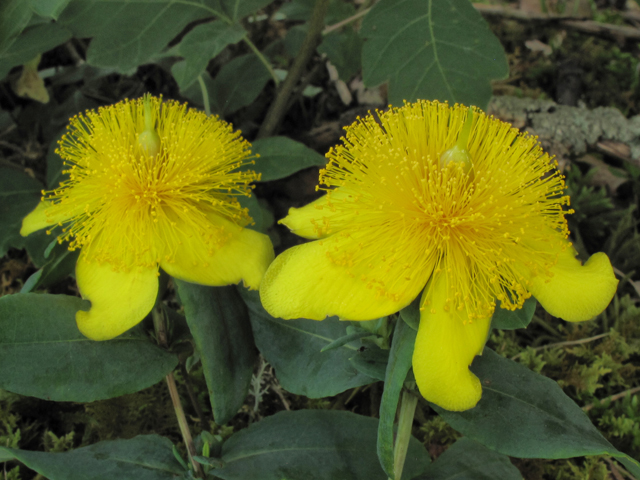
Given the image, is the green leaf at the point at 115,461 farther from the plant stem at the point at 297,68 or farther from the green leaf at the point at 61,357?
the plant stem at the point at 297,68

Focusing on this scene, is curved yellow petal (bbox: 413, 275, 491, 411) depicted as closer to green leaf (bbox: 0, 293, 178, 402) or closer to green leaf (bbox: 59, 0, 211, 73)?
green leaf (bbox: 0, 293, 178, 402)

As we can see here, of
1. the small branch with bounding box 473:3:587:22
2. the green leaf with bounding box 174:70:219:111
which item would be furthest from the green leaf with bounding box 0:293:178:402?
the small branch with bounding box 473:3:587:22

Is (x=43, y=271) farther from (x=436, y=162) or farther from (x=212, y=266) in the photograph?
(x=436, y=162)

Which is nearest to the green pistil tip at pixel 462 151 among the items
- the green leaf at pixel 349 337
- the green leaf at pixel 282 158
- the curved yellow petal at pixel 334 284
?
the curved yellow petal at pixel 334 284

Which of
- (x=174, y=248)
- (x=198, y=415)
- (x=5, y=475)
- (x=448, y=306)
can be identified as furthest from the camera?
(x=198, y=415)

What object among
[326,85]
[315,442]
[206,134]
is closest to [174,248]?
[206,134]

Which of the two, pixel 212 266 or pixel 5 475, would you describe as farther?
pixel 5 475
